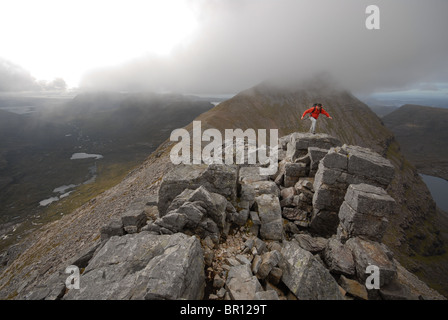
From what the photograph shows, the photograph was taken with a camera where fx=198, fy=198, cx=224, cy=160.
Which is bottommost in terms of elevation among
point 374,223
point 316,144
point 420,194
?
point 420,194

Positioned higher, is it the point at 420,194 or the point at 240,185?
the point at 240,185

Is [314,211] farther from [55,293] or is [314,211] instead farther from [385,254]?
[55,293]

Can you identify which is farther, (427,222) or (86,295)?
(427,222)

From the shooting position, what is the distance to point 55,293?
34.1ft

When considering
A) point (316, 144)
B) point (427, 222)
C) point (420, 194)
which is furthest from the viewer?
point (420, 194)

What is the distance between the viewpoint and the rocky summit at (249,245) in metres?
9.38

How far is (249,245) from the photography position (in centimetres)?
1238

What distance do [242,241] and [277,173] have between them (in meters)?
13.4

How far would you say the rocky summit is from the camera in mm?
9383
